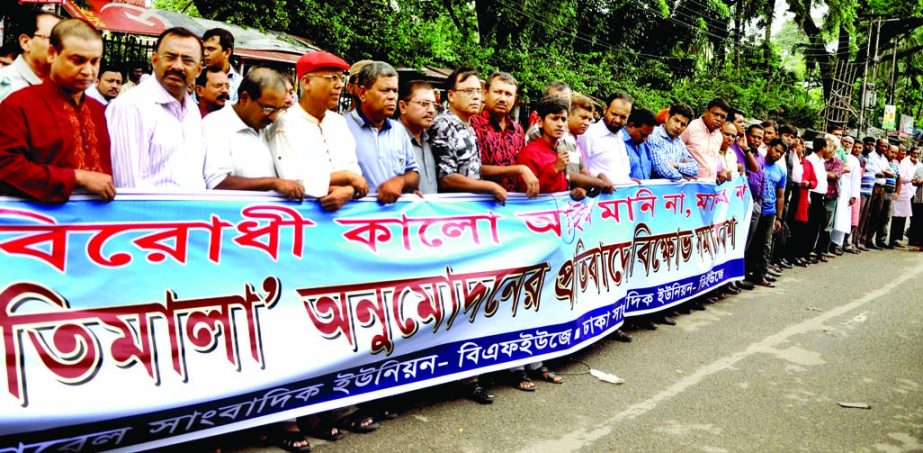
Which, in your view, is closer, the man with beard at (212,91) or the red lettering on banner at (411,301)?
the red lettering on banner at (411,301)

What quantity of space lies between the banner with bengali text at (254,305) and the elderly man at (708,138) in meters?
3.04

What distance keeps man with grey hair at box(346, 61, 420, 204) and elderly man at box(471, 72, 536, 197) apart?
0.77 metres

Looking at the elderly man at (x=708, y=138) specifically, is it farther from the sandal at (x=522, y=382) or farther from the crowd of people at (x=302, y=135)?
the sandal at (x=522, y=382)

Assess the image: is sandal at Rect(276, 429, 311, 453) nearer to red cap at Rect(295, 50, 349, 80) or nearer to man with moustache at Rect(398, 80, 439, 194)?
man with moustache at Rect(398, 80, 439, 194)

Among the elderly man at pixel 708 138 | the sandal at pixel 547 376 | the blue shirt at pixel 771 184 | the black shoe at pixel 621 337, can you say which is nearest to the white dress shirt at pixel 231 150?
the sandal at pixel 547 376

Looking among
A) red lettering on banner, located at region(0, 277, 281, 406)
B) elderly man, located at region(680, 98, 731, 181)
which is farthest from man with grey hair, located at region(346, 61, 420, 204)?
elderly man, located at region(680, 98, 731, 181)

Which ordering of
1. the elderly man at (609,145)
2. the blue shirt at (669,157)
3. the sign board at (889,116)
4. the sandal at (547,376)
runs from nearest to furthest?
the sandal at (547,376) → the elderly man at (609,145) → the blue shirt at (669,157) → the sign board at (889,116)

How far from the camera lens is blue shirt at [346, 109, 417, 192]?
185 inches

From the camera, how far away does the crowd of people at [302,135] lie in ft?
10.9

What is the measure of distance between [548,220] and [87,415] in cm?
311

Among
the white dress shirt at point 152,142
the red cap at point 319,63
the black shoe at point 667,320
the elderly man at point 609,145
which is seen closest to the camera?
the white dress shirt at point 152,142

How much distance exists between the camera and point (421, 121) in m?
4.93

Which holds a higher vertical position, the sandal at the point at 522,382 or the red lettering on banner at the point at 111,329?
the red lettering on banner at the point at 111,329

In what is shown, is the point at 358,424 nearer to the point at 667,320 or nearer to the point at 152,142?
the point at 152,142
